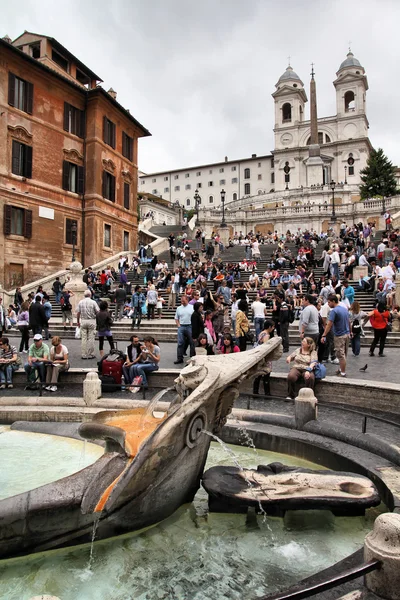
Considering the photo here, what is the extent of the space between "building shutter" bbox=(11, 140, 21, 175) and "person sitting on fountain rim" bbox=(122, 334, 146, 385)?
69.4ft

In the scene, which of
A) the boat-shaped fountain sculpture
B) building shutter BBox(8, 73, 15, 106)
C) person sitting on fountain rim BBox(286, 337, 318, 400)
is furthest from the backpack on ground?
building shutter BBox(8, 73, 15, 106)

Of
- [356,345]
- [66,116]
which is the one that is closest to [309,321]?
[356,345]

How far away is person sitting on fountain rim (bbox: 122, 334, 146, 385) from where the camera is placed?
30.2 ft

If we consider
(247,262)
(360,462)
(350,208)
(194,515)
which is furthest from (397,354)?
(350,208)

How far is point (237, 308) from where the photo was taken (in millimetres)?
13953

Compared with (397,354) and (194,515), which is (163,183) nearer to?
(397,354)

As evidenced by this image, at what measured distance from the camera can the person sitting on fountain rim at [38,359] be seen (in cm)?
934

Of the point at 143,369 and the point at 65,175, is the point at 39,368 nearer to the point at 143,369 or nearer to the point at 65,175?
the point at 143,369

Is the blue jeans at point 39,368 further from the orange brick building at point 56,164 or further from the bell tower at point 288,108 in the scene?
the bell tower at point 288,108

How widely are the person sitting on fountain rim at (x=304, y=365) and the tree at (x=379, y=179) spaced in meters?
56.6

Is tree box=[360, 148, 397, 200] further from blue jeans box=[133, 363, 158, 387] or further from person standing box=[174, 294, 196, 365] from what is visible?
blue jeans box=[133, 363, 158, 387]

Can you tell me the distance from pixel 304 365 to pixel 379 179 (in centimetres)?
6029

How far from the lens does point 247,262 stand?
26.9 metres

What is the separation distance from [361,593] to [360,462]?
8.03ft
